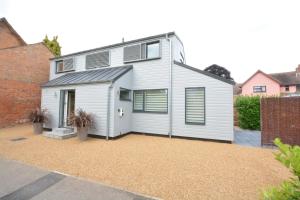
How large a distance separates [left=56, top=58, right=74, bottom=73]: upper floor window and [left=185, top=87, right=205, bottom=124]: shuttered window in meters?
9.04

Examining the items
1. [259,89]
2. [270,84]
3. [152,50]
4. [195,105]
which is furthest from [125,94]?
[270,84]

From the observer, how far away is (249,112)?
11.0 metres

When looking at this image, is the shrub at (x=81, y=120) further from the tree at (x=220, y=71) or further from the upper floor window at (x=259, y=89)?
the upper floor window at (x=259, y=89)

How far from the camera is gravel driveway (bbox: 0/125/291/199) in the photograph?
3359 mm

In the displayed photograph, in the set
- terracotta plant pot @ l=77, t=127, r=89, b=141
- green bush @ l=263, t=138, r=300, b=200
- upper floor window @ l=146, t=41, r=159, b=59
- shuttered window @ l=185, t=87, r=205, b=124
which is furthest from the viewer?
upper floor window @ l=146, t=41, r=159, b=59

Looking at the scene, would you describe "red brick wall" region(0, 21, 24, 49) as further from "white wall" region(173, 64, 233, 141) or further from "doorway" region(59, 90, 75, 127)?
"white wall" region(173, 64, 233, 141)

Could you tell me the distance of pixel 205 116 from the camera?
786cm

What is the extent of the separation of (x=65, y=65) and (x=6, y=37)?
8.41 metres

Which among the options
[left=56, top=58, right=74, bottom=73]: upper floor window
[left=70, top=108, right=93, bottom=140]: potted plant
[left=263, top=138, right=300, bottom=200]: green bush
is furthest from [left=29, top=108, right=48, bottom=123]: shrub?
[left=263, top=138, right=300, bottom=200]: green bush

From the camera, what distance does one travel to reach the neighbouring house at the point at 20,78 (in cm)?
1098

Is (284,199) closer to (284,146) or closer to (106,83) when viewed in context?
(284,146)

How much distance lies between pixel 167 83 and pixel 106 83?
3.32 metres

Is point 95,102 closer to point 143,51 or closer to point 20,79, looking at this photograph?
point 143,51

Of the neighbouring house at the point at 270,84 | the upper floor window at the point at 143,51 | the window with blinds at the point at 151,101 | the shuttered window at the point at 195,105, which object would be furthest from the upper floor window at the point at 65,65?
the neighbouring house at the point at 270,84
